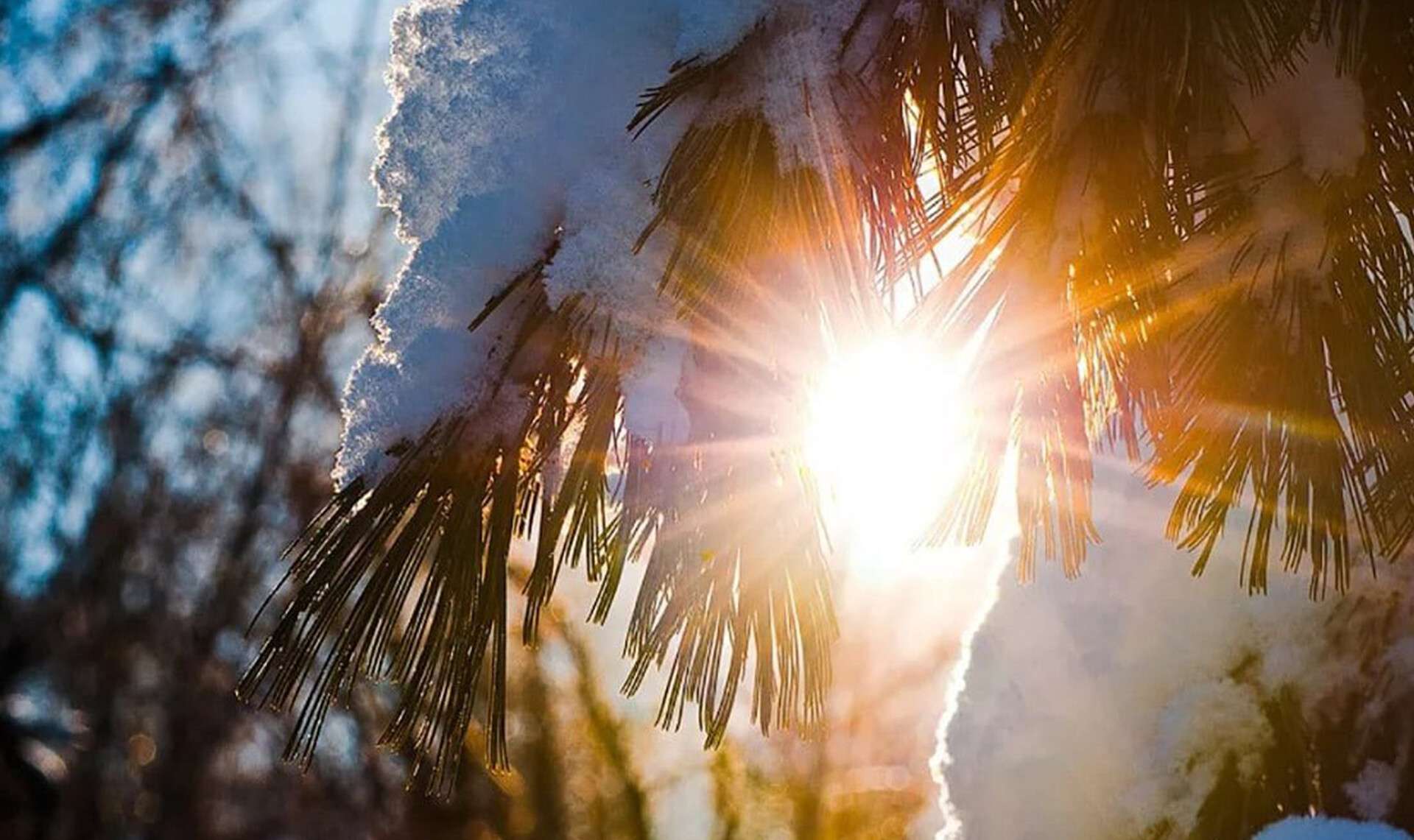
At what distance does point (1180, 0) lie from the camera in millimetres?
776

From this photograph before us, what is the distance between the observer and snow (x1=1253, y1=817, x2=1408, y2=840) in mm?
1270

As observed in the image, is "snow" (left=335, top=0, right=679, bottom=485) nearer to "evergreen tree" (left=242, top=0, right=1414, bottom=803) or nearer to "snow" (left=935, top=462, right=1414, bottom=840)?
"evergreen tree" (left=242, top=0, right=1414, bottom=803)

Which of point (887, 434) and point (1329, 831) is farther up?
point (887, 434)

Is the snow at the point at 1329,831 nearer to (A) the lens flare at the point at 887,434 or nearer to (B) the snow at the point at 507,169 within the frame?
(A) the lens flare at the point at 887,434

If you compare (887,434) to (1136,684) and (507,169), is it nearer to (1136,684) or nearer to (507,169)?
(507,169)

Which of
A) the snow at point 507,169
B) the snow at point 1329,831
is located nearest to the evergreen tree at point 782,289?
the snow at point 507,169

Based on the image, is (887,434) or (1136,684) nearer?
(887,434)

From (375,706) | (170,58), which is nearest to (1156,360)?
(375,706)

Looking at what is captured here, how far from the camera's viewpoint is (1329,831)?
1277 mm

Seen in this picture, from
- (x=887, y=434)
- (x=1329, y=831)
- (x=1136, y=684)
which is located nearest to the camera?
(x=887, y=434)

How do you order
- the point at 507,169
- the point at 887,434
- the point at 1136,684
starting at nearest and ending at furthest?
1. the point at 507,169
2. the point at 887,434
3. the point at 1136,684

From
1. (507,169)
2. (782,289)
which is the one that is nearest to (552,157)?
(507,169)

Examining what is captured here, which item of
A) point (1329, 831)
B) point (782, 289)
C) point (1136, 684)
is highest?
point (782, 289)

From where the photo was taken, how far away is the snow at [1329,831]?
127 centimetres
